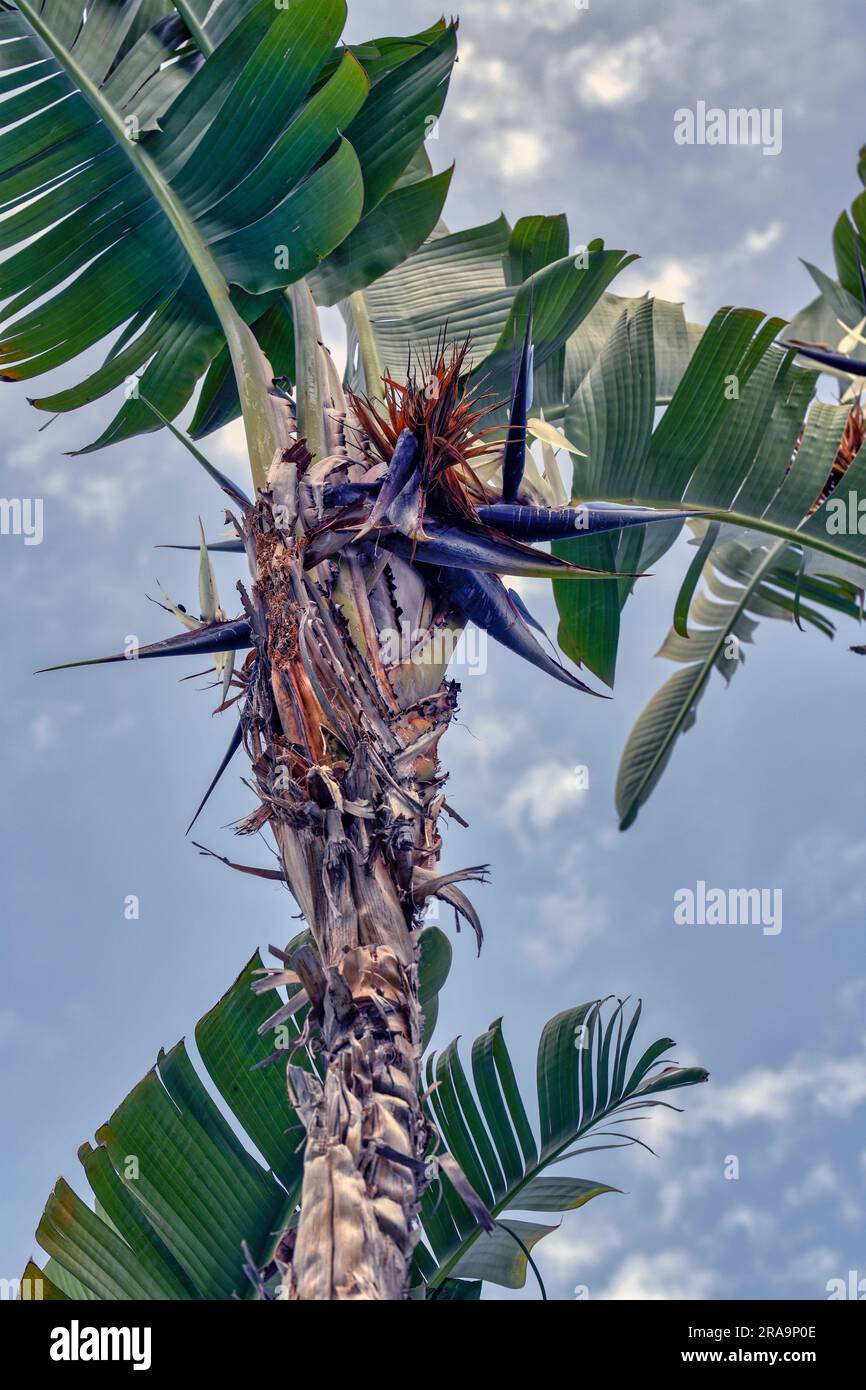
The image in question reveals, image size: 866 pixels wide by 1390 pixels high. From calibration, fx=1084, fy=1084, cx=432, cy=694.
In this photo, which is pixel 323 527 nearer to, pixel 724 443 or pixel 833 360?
pixel 724 443

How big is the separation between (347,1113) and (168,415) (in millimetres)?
2620

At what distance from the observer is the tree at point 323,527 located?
1992 mm

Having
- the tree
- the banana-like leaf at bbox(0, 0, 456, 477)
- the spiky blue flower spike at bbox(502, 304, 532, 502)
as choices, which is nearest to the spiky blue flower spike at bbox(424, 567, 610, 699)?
the tree

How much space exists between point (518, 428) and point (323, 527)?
50 cm

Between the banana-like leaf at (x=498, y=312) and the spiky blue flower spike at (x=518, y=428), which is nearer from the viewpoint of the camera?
the spiky blue flower spike at (x=518, y=428)

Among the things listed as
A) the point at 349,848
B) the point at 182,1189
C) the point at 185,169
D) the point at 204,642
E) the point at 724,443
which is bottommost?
the point at 182,1189

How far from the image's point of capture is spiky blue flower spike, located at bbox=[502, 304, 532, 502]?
2436mm

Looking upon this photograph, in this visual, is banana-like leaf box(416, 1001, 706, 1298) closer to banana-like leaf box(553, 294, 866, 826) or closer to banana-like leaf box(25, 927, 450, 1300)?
banana-like leaf box(25, 927, 450, 1300)

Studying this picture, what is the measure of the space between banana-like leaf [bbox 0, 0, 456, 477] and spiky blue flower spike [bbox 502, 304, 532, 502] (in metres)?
0.62

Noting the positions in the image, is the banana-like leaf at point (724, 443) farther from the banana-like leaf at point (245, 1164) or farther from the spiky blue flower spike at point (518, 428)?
the banana-like leaf at point (245, 1164)

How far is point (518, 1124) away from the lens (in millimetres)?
3273

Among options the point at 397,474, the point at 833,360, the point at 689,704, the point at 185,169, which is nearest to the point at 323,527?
the point at 397,474

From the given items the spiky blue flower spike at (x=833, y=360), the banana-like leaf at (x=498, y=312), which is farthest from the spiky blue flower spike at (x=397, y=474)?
the spiky blue flower spike at (x=833, y=360)

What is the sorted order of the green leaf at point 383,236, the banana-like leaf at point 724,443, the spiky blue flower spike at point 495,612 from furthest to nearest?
the green leaf at point 383,236, the banana-like leaf at point 724,443, the spiky blue flower spike at point 495,612
